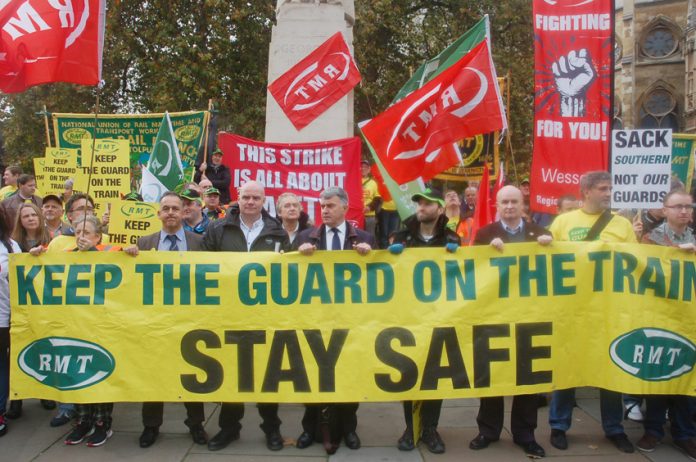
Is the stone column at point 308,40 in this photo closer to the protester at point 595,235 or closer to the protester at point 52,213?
the protester at point 52,213

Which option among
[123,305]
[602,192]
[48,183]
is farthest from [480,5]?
[123,305]

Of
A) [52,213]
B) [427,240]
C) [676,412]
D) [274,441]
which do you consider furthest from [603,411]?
[52,213]

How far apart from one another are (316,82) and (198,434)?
4.47 metres

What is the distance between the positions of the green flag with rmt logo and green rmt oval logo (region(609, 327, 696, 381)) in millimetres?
5208

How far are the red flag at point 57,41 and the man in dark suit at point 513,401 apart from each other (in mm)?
3349

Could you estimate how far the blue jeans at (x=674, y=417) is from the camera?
16.0 feet

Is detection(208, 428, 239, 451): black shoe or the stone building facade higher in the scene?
the stone building facade

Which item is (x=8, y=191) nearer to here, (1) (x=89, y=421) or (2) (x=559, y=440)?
(1) (x=89, y=421)

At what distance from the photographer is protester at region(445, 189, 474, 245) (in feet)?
27.4

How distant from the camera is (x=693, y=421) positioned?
5320 millimetres

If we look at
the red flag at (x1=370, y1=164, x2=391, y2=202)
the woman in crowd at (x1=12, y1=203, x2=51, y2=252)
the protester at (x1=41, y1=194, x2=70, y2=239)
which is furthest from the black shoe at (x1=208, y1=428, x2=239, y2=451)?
the red flag at (x1=370, y1=164, x2=391, y2=202)

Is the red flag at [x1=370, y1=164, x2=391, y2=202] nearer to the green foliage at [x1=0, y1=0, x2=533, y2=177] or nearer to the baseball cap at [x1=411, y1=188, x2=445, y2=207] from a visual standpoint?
the baseball cap at [x1=411, y1=188, x2=445, y2=207]

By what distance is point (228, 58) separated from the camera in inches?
780

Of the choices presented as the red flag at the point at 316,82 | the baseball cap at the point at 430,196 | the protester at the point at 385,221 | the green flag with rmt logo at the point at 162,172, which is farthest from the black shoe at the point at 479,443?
the protester at the point at 385,221
